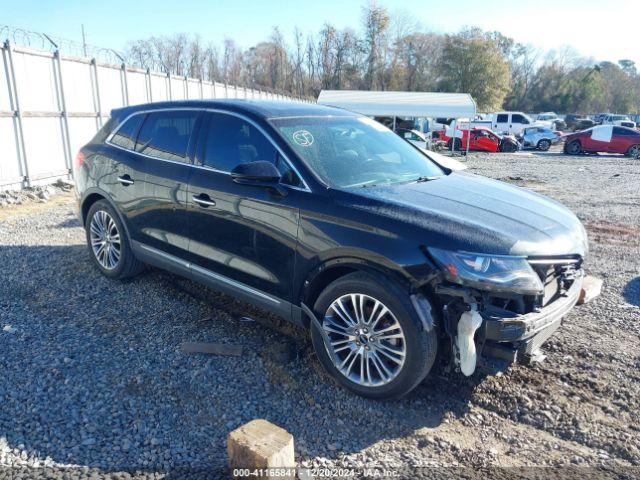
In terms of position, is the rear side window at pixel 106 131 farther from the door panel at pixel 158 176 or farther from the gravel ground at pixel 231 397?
the gravel ground at pixel 231 397

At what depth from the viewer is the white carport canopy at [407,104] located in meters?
25.9

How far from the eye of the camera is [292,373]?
141 inches

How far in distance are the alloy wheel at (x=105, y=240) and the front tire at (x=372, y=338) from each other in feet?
9.01

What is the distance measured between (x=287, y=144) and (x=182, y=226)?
4.24 feet

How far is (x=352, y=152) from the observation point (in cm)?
399

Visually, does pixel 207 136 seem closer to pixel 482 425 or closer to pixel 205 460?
pixel 205 460

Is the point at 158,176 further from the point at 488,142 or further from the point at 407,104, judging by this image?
the point at 488,142

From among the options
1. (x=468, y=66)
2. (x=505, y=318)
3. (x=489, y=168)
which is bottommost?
(x=489, y=168)

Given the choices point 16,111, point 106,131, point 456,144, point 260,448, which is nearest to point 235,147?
point 106,131

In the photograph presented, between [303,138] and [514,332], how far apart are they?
6.79 ft

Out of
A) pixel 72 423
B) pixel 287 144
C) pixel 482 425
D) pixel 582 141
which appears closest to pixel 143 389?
pixel 72 423

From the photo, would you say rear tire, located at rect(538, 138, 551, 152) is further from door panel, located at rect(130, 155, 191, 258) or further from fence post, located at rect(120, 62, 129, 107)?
door panel, located at rect(130, 155, 191, 258)

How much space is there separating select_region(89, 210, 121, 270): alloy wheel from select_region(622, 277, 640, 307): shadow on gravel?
5339 mm

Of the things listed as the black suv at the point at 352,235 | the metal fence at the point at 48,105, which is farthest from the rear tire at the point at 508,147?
the black suv at the point at 352,235
